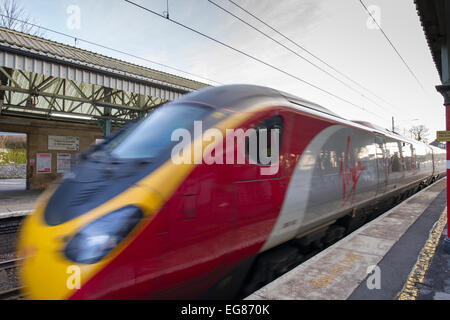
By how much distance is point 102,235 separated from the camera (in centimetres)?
197

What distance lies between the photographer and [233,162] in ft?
8.64

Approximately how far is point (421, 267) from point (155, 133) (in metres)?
3.59

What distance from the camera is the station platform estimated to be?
2.69 metres

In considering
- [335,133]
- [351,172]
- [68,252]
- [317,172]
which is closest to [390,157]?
[351,172]

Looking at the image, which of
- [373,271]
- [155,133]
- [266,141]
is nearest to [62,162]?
[155,133]

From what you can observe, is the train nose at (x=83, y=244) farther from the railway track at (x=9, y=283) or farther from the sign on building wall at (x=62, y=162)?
the sign on building wall at (x=62, y=162)

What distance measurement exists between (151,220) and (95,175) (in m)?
0.80

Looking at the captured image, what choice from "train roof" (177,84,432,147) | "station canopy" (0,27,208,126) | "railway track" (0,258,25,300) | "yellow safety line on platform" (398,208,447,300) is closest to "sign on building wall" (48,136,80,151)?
"station canopy" (0,27,208,126)

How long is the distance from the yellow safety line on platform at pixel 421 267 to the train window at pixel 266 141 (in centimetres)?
188

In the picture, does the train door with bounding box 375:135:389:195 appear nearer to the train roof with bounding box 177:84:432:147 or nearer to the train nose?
the train roof with bounding box 177:84:432:147

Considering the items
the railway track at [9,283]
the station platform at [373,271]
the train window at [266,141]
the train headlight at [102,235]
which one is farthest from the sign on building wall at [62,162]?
the station platform at [373,271]

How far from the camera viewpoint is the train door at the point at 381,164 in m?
6.54

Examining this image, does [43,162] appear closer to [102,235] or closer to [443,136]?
[102,235]

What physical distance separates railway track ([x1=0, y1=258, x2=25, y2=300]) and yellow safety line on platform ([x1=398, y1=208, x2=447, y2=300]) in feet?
15.4
